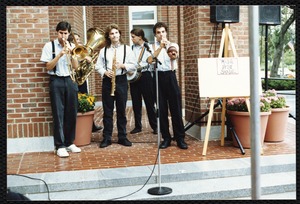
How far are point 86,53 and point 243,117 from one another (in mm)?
2360

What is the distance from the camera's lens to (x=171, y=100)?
225 inches

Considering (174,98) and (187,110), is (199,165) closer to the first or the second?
(174,98)

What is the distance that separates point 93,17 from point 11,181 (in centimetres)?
768

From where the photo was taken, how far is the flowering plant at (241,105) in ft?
18.5

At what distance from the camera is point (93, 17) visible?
1140 cm

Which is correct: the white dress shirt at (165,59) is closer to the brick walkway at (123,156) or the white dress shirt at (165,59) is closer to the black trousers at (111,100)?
the black trousers at (111,100)

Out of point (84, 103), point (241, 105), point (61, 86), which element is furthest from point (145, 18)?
point (61, 86)

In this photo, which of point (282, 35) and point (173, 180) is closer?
point (173, 180)

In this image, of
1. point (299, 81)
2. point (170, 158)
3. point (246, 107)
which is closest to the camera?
point (299, 81)

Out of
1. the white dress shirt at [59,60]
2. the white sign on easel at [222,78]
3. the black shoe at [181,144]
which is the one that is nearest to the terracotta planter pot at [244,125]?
the white sign on easel at [222,78]

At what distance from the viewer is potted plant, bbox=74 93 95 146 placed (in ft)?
19.5

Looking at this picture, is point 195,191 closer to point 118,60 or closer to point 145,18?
point 118,60

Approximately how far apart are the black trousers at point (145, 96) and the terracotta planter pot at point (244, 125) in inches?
65.3

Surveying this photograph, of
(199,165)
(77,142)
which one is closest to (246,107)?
(199,165)
